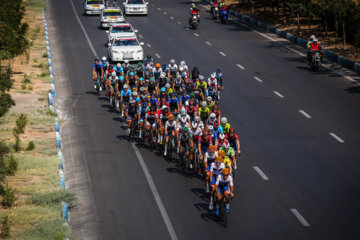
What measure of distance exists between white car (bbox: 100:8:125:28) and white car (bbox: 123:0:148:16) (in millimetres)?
6410

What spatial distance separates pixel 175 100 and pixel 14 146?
612cm

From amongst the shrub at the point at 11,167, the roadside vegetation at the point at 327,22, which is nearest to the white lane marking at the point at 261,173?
the shrub at the point at 11,167

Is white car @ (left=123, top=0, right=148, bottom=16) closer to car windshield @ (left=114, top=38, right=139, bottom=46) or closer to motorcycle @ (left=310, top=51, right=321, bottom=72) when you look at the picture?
car windshield @ (left=114, top=38, right=139, bottom=46)

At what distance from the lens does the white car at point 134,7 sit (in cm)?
5728

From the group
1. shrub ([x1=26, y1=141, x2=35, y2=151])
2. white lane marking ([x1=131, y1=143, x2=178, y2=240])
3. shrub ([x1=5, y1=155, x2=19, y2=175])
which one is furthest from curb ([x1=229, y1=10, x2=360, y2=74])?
shrub ([x1=5, y1=155, x2=19, y2=175])

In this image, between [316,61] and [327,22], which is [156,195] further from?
[327,22]

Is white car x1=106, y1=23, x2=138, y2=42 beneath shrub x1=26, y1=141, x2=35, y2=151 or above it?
above

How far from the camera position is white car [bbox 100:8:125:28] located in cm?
4968

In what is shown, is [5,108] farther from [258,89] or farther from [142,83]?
[258,89]

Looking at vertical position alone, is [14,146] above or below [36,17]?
below

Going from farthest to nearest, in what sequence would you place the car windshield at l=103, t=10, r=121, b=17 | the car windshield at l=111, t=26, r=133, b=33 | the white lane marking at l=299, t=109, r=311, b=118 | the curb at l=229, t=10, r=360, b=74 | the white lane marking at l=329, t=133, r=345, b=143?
the car windshield at l=103, t=10, r=121, b=17
the car windshield at l=111, t=26, r=133, b=33
the curb at l=229, t=10, r=360, b=74
the white lane marking at l=299, t=109, r=311, b=118
the white lane marking at l=329, t=133, r=345, b=143

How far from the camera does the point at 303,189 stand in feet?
61.5

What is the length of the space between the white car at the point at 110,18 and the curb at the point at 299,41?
1120 centimetres

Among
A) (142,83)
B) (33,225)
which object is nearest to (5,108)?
(33,225)
